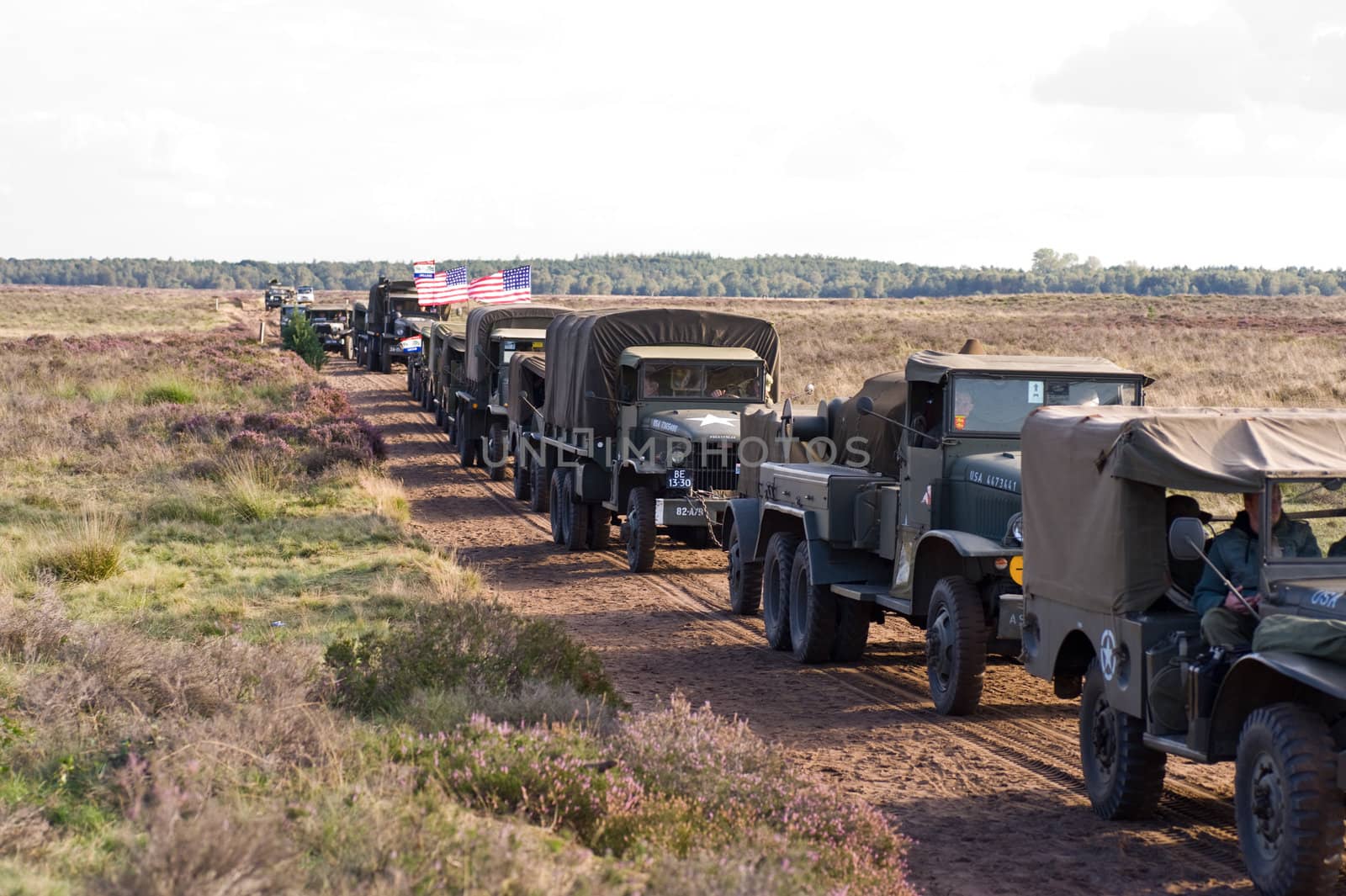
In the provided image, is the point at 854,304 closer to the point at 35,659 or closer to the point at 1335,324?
the point at 1335,324

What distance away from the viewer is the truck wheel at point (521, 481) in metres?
21.4

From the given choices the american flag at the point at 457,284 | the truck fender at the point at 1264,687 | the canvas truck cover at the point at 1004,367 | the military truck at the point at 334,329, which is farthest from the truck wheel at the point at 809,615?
the military truck at the point at 334,329

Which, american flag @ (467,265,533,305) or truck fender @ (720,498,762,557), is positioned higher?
american flag @ (467,265,533,305)

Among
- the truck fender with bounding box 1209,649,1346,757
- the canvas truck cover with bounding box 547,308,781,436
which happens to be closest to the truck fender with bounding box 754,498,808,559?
the canvas truck cover with bounding box 547,308,781,436

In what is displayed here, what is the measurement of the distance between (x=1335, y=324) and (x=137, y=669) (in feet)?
190

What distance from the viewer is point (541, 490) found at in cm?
2009

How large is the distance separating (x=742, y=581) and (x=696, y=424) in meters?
2.94

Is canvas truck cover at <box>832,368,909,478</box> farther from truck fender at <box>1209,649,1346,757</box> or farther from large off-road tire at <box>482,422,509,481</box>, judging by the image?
large off-road tire at <box>482,422,509,481</box>

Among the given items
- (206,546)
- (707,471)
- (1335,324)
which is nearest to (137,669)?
(206,546)

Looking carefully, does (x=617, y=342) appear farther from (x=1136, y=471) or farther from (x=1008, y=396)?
(x=1136, y=471)

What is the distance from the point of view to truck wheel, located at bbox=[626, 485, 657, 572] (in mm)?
15633

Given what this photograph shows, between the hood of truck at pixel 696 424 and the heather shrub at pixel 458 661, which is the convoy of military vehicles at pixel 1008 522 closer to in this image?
the hood of truck at pixel 696 424

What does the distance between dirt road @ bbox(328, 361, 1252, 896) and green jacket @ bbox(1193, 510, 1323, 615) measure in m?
1.23

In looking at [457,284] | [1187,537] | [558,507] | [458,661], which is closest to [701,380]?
[558,507]
